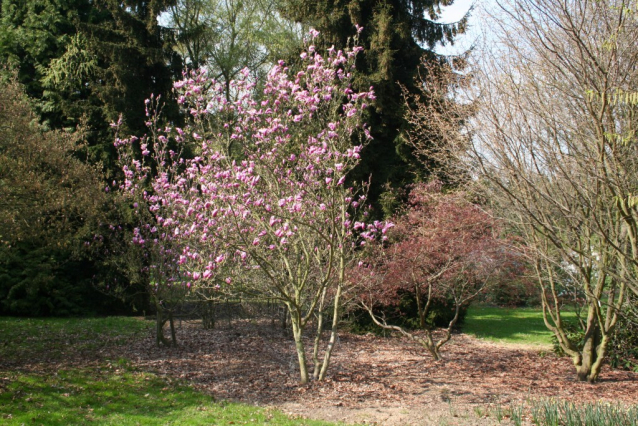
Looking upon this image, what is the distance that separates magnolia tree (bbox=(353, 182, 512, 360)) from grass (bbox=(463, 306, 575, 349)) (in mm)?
2575

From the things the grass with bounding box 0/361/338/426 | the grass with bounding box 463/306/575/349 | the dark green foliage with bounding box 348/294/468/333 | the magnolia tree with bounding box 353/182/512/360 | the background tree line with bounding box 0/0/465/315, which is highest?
the background tree line with bounding box 0/0/465/315

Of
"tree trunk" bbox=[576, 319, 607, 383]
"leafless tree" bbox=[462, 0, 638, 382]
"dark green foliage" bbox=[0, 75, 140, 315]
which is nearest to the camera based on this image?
"leafless tree" bbox=[462, 0, 638, 382]

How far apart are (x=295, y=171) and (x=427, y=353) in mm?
4764

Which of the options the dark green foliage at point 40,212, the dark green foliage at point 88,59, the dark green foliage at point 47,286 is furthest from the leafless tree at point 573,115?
the dark green foliage at point 88,59

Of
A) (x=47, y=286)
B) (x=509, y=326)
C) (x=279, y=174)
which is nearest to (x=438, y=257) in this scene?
(x=279, y=174)

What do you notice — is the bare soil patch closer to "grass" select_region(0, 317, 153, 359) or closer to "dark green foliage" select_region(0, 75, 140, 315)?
"grass" select_region(0, 317, 153, 359)

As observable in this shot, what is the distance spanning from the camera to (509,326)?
1340 centimetres

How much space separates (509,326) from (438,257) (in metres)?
6.02

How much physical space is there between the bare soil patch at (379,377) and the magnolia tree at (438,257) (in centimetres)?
83

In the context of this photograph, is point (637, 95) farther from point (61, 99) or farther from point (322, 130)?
point (61, 99)

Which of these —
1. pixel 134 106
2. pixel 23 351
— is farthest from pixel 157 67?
pixel 23 351

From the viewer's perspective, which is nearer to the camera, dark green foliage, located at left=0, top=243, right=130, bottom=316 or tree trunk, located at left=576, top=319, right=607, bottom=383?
tree trunk, located at left=576, top=319, right=607, bottom=383

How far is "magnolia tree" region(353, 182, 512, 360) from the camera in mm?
8344

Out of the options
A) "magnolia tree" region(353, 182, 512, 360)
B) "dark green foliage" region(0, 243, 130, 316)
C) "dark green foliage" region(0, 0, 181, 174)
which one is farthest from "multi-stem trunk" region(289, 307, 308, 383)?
"dark green foliage" region(0, 0, 181, 174)
